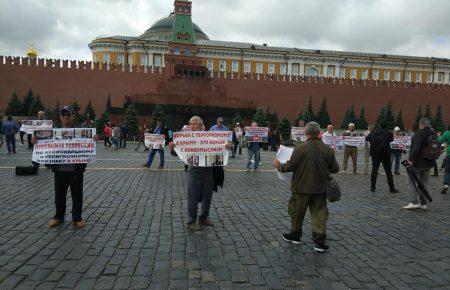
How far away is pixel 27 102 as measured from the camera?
37156 millimetres

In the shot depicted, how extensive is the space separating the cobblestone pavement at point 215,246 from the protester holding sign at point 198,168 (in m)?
0.28

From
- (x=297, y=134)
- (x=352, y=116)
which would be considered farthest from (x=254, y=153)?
(x=352, y=116)

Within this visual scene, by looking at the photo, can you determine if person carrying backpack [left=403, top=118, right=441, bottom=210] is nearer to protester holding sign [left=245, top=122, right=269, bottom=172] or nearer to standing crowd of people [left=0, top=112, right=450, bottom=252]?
standing crowd of people [left=0, top=112, right=450, bottom=252]

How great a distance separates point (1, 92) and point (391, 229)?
135 ft

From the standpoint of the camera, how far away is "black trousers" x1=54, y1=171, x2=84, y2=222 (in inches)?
219

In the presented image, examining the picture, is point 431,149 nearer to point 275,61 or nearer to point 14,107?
point 14,107

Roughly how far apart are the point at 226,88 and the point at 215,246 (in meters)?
34.6

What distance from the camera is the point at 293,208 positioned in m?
4.91

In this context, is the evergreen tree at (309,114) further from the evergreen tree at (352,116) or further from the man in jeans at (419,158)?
the man in jeans at (419,158)

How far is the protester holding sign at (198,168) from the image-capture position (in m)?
5.56

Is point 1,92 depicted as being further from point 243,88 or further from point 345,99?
point 345,99

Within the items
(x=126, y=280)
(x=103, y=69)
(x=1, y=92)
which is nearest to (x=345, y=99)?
(x=103, y=69)

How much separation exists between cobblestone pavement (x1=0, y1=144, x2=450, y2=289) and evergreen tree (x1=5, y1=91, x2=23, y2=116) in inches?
1223

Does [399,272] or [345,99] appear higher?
[345,99]
